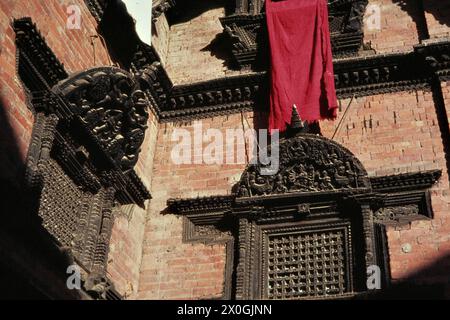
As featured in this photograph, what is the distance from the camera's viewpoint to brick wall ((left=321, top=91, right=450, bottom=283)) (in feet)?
30.1

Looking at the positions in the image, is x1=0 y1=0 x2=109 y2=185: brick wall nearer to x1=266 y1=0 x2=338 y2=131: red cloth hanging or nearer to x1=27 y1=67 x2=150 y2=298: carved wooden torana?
x1=27 y1=67 x2=150 y2=298: carved wooden torana

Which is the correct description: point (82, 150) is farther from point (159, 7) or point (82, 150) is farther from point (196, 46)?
point (196, 46)

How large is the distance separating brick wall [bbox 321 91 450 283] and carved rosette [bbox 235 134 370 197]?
1.04 feet

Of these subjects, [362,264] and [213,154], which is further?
[213,154]

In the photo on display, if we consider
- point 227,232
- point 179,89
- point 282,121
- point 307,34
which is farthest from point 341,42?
point 227,232

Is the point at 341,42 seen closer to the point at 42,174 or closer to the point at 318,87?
the point at 318,87

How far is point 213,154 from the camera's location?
438 inches

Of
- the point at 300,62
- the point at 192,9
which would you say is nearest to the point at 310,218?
the point at 300,62

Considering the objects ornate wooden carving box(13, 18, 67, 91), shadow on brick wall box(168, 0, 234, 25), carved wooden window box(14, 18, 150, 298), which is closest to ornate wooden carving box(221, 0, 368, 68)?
shadow on brick wall box(168, 0, 234, 25)

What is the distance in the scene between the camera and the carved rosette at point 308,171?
33.0 feet

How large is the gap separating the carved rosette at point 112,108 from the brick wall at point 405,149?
294 centimetres

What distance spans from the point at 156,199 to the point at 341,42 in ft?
13.1

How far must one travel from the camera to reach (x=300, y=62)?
1128 centimetres

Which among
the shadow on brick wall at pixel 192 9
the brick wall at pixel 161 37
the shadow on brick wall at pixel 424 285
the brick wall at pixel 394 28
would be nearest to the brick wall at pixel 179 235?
the brick wall at pixel 161 37
